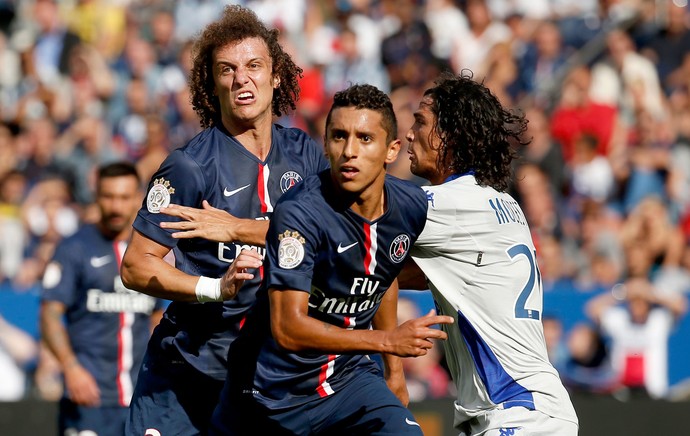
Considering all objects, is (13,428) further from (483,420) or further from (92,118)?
(483,420)

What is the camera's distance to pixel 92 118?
15.5 metres

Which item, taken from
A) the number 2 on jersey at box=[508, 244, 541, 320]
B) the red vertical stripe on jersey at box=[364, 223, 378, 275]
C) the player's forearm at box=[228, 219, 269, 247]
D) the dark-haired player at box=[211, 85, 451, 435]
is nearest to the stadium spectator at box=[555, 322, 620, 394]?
the number 2 on jersey at box=[508, 244, 541, 320]

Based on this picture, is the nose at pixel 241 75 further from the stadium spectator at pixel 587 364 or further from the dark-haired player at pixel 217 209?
the stadium spectator at pixel 587 364

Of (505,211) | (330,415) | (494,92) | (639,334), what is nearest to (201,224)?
(330,415)

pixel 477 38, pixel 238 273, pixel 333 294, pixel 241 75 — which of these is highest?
pixel 477 38

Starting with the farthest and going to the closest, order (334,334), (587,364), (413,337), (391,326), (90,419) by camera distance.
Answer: (587,364) → (90,419) → (391,326) → (334,334) → (413,337)

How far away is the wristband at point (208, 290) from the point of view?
591 cm

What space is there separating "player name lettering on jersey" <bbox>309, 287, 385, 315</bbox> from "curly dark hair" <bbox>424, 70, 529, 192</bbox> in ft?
2.87

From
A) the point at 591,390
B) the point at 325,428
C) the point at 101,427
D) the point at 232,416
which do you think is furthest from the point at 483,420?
the point at 591,390

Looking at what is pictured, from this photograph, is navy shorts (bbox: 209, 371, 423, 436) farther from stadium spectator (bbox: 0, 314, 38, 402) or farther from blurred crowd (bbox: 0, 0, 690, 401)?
stadium spectator (bbox: 0, 314, 38, 402)

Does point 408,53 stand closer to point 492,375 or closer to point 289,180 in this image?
point 289,180

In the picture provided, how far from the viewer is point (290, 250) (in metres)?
5.45

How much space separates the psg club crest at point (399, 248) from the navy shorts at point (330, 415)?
645 millimetres

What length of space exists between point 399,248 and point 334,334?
2.38 feet
